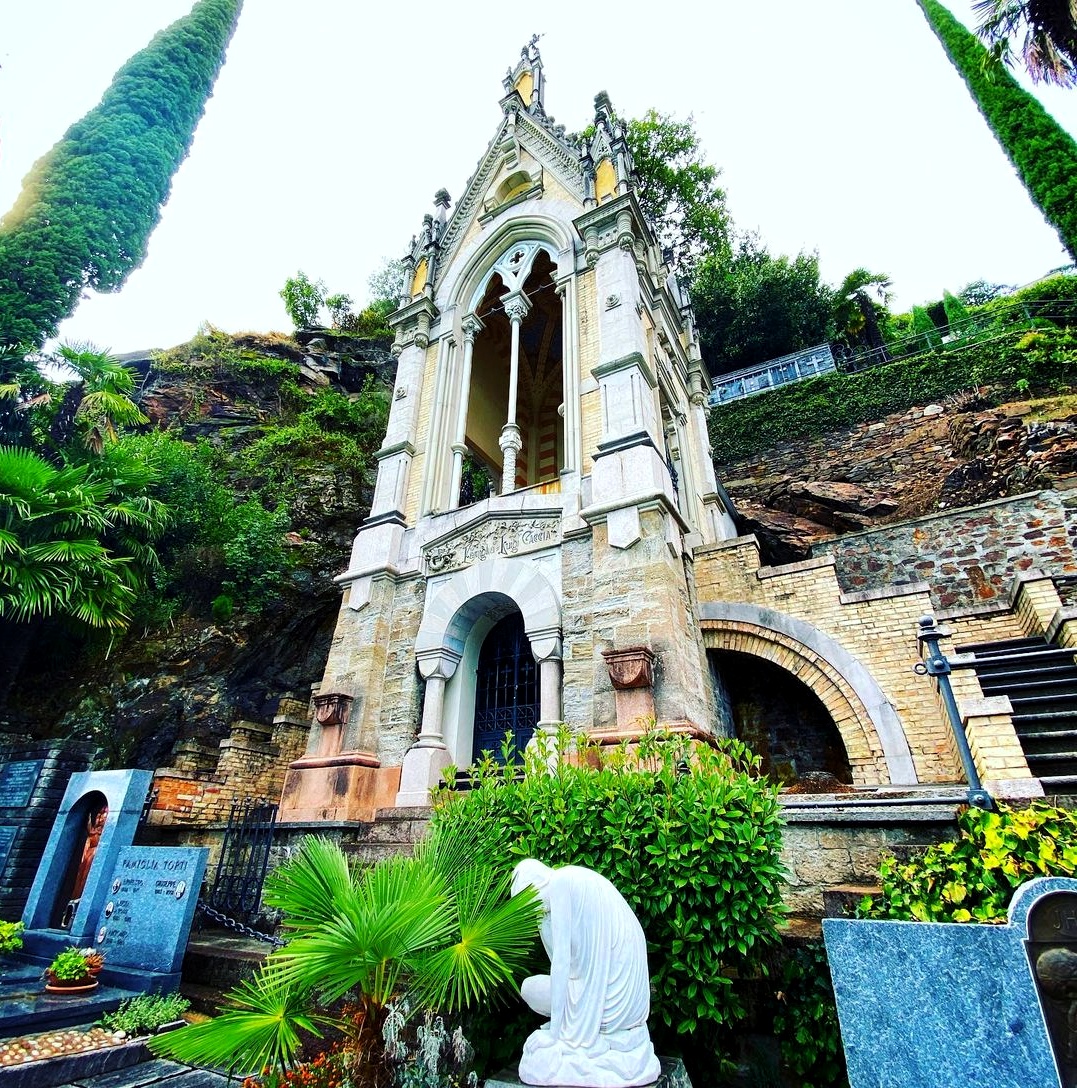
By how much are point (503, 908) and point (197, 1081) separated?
2.91 metres

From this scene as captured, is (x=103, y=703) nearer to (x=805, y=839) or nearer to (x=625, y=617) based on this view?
(x=625, y=617)

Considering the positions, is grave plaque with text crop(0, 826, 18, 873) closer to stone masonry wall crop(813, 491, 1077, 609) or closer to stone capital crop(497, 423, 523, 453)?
stone capital crop(497, 423, 523, 453)

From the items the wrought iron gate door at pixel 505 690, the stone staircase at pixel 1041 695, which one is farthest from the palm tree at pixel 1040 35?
the wrought iron gate door at pixel 505 690

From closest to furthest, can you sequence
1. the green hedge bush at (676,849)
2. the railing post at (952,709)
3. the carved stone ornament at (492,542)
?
the green hedge bush at (676,849), the railing post at (952,709), the carved stone ornament at (492,542)

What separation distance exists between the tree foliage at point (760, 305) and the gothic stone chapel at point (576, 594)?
554 inches

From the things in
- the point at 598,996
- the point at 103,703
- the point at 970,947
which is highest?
the point at 103,703

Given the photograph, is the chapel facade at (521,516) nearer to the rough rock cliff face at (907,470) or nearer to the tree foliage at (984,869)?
the rough rock cliff face at (907,470)

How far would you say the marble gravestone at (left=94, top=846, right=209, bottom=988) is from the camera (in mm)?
5391

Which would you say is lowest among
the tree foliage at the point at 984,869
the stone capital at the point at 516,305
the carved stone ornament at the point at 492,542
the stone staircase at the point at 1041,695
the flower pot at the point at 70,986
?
the flower pot at the point at 70,986

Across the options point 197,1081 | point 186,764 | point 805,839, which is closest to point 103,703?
point 186,764

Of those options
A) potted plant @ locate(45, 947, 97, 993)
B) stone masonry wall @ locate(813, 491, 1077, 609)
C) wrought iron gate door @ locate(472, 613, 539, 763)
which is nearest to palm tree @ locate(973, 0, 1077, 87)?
stone masonry wall @ locate(813, 491, 1077, 609)

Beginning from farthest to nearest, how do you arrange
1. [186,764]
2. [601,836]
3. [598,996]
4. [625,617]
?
[186,764], [625,617], [601,836], [598,996]

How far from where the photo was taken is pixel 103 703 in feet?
34.5

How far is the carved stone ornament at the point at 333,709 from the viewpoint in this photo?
26.7ft
